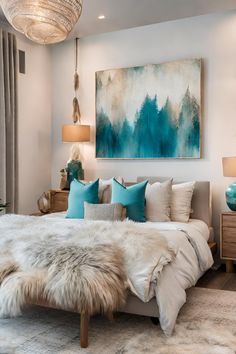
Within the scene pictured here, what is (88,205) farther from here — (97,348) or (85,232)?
(97,348)

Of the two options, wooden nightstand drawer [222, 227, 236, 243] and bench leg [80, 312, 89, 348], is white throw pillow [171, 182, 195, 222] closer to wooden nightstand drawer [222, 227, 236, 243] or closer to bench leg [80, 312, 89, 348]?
wooden nightstand drawer [222, 227, 236, 243]

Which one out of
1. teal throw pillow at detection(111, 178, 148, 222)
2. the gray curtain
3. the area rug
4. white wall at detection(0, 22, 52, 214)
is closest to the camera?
the area rug

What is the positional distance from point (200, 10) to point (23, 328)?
Result: 390cm

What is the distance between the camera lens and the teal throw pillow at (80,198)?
4340 millimetres

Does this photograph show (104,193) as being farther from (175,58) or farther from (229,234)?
(175,58)

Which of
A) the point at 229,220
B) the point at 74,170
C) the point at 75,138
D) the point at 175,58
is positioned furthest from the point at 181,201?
the point at 175,58

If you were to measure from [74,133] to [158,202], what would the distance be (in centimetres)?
176

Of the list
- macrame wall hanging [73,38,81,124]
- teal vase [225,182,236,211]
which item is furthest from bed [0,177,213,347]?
macrame wall hanging [73,38,81,124]

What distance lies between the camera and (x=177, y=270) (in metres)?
3.12

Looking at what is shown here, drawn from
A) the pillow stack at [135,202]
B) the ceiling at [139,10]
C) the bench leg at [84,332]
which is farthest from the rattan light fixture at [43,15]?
the bench leg at [84,332]

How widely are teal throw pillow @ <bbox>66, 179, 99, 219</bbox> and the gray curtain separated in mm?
1007

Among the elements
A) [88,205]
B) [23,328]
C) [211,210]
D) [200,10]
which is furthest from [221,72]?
[23,328]

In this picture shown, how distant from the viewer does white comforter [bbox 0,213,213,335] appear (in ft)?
8.87

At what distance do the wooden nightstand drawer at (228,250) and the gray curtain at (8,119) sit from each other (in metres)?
2.63
